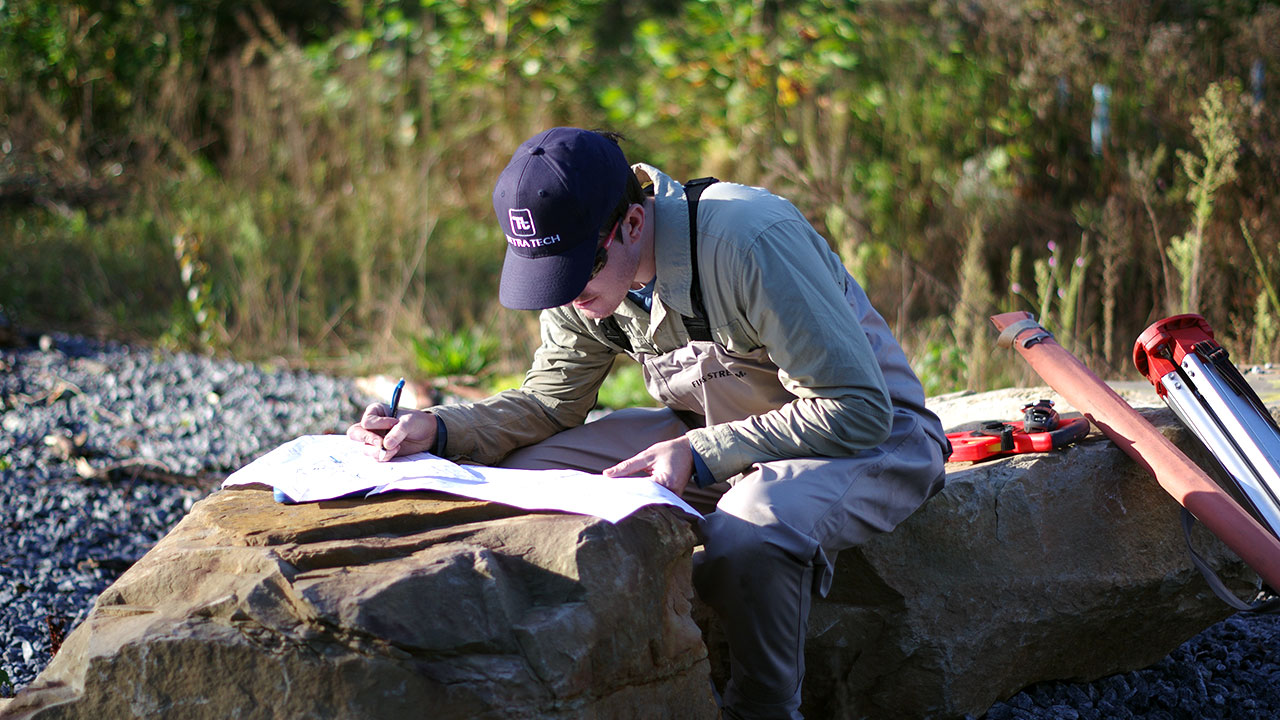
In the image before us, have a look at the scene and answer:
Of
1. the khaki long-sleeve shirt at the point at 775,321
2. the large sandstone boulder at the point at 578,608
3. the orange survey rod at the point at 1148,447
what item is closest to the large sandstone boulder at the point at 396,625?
the large sandstone boulder at the point at 578,608

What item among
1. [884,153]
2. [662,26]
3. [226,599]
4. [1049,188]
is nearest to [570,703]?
[226,599]

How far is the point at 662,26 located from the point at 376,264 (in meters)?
3.10

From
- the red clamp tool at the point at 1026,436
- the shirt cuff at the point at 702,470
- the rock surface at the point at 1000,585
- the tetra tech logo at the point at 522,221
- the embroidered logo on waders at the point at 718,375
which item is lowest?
the rock surface at the point at 1000,585

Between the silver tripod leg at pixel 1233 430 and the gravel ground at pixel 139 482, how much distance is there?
0.65 metres

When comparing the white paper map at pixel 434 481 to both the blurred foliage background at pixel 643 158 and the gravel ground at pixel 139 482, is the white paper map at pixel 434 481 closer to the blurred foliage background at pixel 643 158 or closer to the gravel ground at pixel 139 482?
the gravel ground at pixel 139 482

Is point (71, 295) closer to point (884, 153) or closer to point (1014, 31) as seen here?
point (884, 153)

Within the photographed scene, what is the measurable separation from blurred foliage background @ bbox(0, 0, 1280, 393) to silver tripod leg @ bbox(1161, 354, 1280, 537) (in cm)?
143

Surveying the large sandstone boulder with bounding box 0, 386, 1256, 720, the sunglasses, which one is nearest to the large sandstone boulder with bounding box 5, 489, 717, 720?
the large sandstone boulder with bounding box 0, 386, 1256, 720

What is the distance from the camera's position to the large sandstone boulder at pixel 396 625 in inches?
70.9

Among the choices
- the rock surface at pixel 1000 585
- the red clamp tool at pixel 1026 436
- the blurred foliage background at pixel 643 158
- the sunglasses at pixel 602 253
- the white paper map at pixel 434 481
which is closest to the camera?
the white paper map at pixel 434 481

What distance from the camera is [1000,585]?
2744 millimetres

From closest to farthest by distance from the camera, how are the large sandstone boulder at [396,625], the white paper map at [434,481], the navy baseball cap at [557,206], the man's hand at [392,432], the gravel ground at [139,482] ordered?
the large sandstone boulder at [396,625] → the white paper map at [434,481] → the navy baseball cap at [557,206] → the man's hand at [392,432] → the gravel ground at [139,482]

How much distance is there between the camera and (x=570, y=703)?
194 cm

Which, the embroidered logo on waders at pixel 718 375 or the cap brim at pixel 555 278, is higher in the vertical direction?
the cap brim at pixel 555 278
